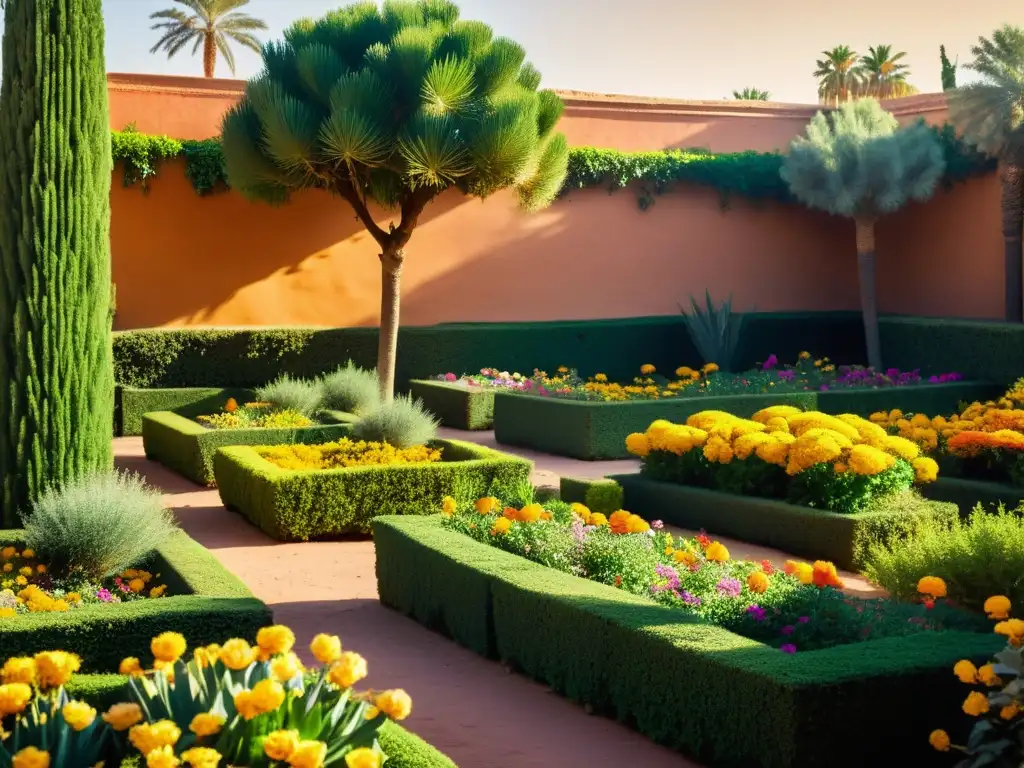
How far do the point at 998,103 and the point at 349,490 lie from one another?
10272 mm

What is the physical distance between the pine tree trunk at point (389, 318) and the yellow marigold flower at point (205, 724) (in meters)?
10.9

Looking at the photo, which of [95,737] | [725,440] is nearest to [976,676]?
[95,737]

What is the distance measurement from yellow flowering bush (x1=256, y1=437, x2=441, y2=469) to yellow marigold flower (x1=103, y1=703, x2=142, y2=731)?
19.1 ft

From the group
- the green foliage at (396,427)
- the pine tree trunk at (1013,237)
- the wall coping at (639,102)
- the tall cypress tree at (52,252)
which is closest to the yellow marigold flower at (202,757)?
the tall cypress tree at (52,252)

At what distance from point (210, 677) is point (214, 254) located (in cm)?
1264

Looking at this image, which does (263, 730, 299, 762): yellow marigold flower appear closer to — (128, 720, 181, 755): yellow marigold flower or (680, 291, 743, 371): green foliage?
(128, 720, 181, 755): yellow marigold flower

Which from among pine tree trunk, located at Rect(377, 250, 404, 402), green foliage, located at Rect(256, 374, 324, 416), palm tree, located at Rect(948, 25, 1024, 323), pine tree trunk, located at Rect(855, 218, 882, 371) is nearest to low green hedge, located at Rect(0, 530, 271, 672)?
green foliage, located at Rect(256, 374, 324, 416)

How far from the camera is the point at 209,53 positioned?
86.0ft

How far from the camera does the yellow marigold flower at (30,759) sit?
2451 millimetres

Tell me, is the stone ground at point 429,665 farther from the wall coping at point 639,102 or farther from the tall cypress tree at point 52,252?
the wall coping at point 639,102

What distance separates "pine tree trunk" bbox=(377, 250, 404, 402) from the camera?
13.5m

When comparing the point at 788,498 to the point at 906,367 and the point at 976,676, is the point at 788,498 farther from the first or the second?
the point at 906,367

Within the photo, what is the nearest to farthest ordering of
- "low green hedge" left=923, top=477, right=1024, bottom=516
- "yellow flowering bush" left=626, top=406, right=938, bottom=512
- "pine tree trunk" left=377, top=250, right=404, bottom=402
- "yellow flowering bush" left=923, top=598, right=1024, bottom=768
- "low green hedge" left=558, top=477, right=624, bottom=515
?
"yellow flowering bush" left=923, top=598, right=1024, bottom=768 < "yellow flowering bush" left=626, top=406, right=938, bottom=512 < "low green hedge" left=923, top=477, right=1024, bottom=516 < "low green hedge" left=558, top=477, right=624, bottom=515 < "pine tree trunk" left=377, top=250, right=404, bottom=402

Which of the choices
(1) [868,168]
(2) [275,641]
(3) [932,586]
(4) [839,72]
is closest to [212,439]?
(3) [932,586]
